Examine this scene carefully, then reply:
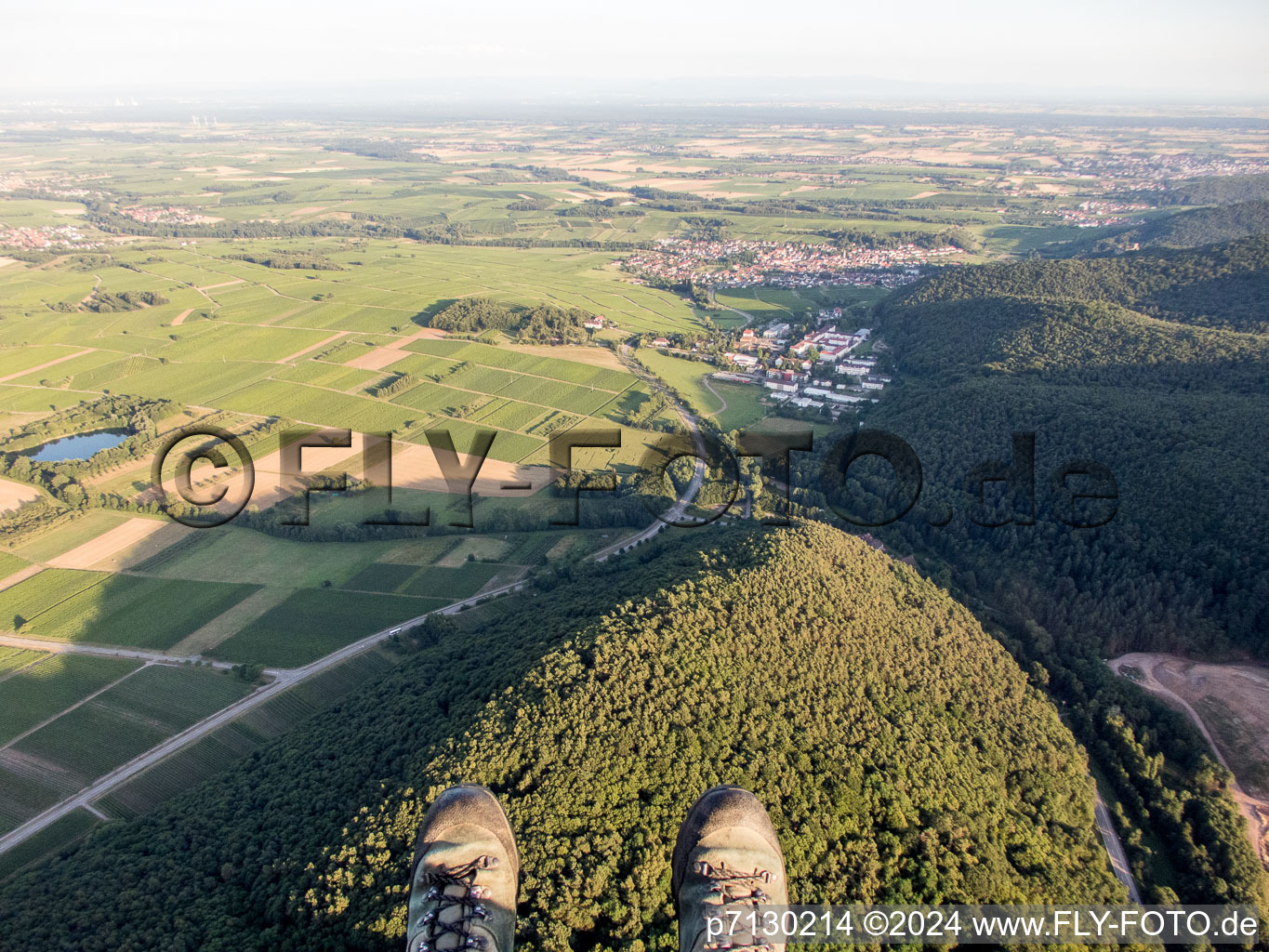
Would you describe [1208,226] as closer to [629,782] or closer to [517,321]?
[517,321]

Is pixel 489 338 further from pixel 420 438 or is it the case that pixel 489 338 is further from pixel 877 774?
pixel 877 774

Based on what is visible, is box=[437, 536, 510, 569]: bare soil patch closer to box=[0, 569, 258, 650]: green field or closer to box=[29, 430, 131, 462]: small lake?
box=[0, 569, 258, 650]: green field

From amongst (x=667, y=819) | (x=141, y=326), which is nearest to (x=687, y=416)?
(x=667, y=819)

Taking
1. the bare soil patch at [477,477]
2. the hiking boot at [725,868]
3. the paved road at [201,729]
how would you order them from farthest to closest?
the bare soil patch at [477,477]
the paved road at [201,729]
the hiking boot at [725,868]

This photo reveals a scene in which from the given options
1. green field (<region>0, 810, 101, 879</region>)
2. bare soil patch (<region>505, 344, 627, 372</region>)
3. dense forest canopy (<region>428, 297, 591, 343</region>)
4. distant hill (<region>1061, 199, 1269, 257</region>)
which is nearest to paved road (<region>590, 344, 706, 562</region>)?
bare soil patch (<region>505, 344, 627, 372</region>)

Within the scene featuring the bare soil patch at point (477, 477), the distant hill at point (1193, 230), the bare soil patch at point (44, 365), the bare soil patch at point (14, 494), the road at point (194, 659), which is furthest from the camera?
the distant hill at point (1193, 230)

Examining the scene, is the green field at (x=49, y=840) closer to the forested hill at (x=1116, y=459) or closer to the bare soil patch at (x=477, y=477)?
the bare soil patch at (x=477, y=477)

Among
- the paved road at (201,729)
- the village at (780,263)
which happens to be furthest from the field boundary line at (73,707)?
the village at (780,263)
